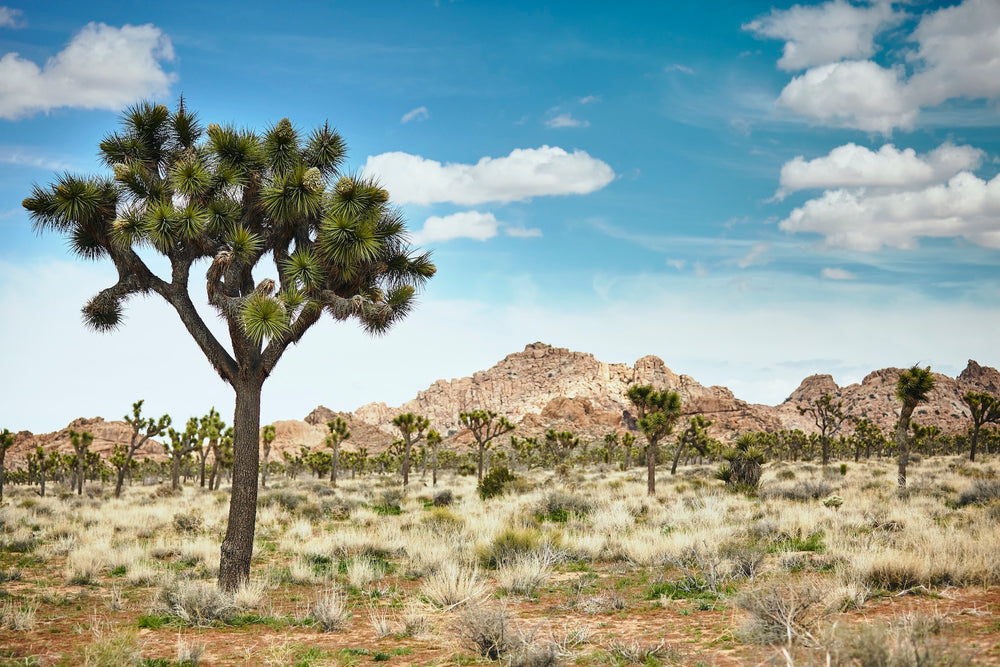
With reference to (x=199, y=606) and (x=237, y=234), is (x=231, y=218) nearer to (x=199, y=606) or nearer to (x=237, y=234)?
→ (x=237, y=234)

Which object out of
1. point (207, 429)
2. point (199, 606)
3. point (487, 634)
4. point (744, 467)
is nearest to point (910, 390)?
point (744, 467)

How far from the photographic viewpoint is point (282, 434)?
15738 centimetres

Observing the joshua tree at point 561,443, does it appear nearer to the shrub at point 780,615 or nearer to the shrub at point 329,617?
the shrub at point 329,617

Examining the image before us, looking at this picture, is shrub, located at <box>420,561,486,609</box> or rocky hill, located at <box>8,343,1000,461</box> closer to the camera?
shrub, located at <box>420,561,486,609</box>

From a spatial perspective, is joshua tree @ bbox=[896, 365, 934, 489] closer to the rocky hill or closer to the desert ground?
the desert ground

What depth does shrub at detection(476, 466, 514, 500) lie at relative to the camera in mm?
25598

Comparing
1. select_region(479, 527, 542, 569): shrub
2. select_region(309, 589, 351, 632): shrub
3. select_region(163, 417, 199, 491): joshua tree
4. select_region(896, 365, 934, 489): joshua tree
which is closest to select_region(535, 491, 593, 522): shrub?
select_region(479, 527, 542, 569): shrub

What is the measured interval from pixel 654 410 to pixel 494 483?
28.1 feet

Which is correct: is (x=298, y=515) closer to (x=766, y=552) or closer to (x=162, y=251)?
(x=162, y=251)

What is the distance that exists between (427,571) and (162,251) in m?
7.70

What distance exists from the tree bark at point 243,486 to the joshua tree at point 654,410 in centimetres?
1826

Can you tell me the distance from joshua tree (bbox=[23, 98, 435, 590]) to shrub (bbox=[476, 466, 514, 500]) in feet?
48.7

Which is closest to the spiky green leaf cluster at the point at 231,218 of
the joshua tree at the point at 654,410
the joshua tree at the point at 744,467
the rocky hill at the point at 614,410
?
the joshua tree at the point at 654,410

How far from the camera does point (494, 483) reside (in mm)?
26203
